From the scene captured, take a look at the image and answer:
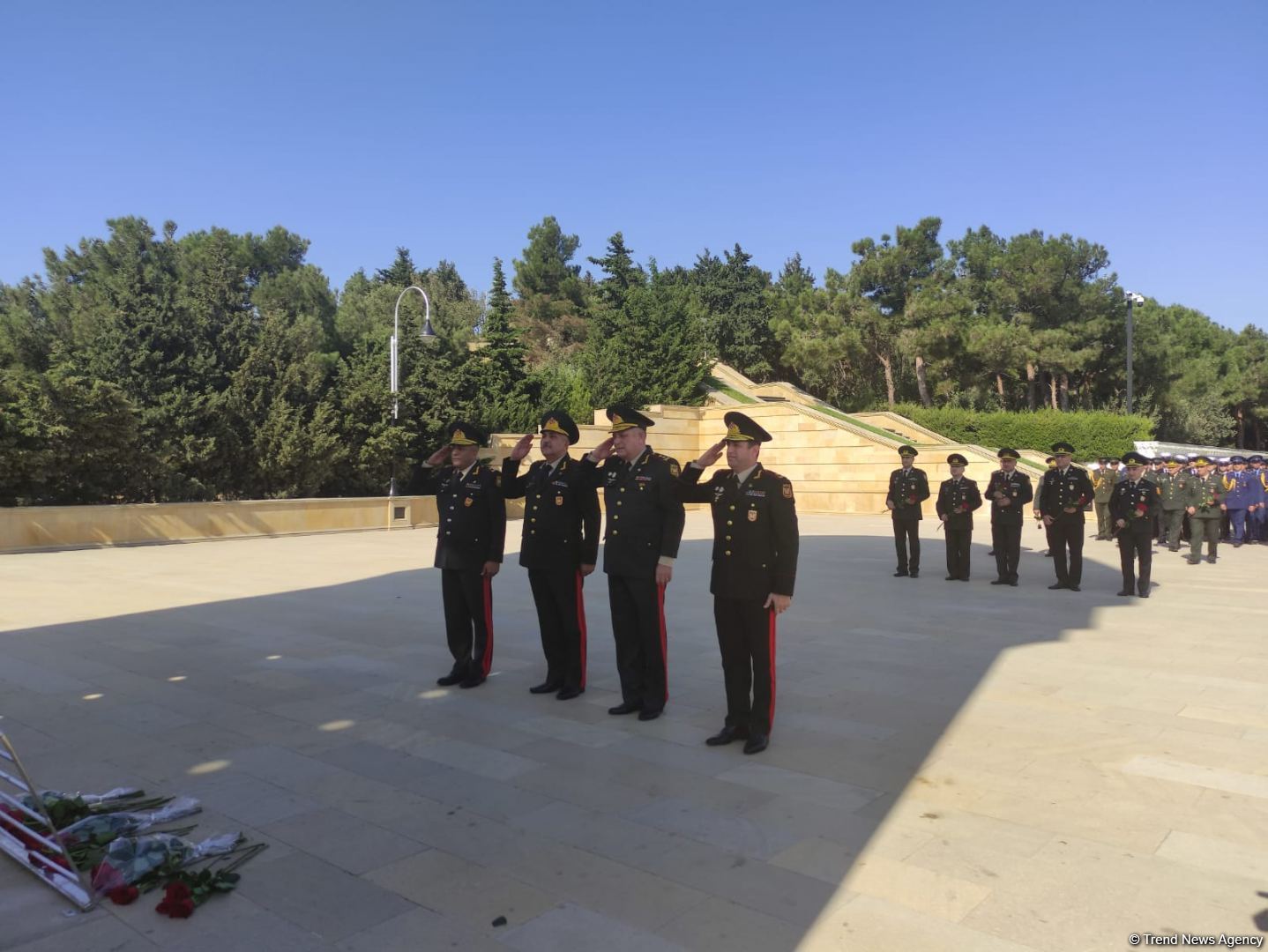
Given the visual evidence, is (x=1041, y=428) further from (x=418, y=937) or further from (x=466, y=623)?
(x=418, y=937)

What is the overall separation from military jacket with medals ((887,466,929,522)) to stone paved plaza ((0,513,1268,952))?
3645mm

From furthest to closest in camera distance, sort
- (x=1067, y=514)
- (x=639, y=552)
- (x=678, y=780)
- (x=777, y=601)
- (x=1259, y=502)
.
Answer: (x=1259, y=502) → (x=1067, y=514) → (x=639, y=552) → (x=777, y=601) → (x=678, y=780)

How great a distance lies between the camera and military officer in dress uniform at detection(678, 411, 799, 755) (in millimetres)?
5031

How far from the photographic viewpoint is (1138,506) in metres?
10.6

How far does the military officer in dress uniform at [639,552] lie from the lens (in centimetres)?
557

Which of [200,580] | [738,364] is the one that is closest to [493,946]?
[200,580]

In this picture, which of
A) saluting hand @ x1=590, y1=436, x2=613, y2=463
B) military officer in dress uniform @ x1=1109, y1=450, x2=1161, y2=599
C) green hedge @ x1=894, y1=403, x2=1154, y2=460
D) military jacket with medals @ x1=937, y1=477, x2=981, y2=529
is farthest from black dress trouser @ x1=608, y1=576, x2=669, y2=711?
green hedge @ x1=894, y1=403, x2=1154, y2=460

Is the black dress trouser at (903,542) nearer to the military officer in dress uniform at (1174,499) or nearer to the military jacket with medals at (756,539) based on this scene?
the military officer in dress uniform at (1174,499)

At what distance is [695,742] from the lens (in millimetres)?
5188

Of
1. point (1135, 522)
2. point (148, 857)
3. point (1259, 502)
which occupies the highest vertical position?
point (1135, 522)

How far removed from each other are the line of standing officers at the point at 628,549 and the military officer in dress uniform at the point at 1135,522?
6.90 metres

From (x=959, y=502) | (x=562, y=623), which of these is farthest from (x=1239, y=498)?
(x=562, y=623)

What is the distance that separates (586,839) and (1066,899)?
70.7 inches

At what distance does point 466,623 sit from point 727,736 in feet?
7.19
